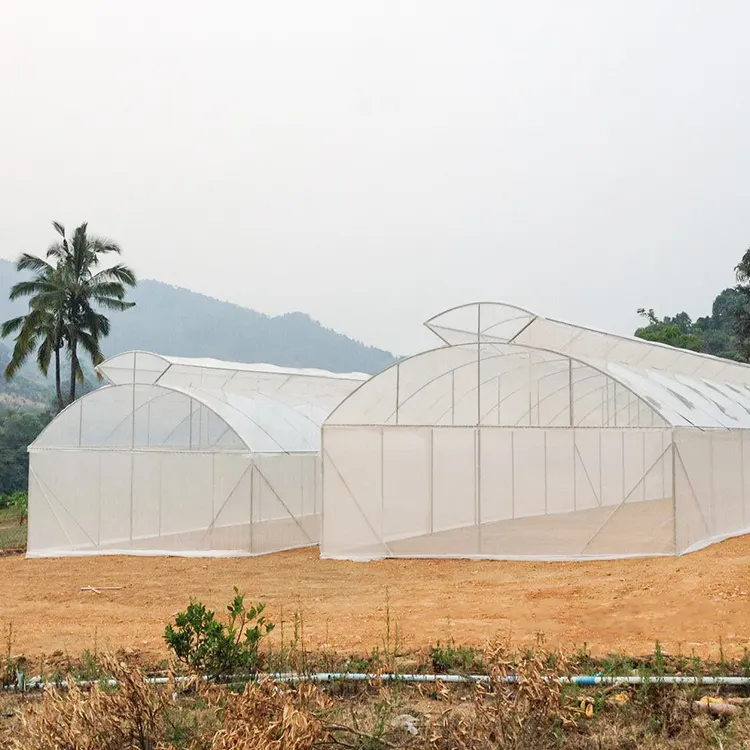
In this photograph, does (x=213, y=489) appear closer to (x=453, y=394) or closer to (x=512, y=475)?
(x=453, y=394)

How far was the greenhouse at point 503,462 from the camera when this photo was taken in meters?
16.6

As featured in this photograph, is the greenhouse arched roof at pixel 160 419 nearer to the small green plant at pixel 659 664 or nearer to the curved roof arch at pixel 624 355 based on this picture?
the curved roof arch at pixel 624 355

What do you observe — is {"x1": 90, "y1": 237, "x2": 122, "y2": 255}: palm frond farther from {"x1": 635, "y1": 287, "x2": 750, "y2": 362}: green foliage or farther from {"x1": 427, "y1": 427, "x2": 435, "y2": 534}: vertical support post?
{"x1": 635, "y1": 287, "x2": 750, "y2": 362}: green foliage

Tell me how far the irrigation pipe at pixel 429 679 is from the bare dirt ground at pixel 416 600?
1171 mm

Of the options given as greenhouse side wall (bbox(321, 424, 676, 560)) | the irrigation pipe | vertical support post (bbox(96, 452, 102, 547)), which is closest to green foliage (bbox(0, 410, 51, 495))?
vertical support post (bbox(96, 452, 102, 547))

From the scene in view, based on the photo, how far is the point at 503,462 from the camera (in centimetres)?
2014

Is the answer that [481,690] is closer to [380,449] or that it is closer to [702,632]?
[702,632]

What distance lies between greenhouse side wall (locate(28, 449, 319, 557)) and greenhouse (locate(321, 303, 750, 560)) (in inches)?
79.1

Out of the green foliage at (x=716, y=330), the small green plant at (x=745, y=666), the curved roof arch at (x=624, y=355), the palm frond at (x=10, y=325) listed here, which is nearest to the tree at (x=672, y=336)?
the green foliage at (x=716, y=330)

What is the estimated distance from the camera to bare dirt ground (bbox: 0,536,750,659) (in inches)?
381

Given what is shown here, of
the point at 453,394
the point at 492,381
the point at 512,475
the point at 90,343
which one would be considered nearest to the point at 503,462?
the point at 512,475

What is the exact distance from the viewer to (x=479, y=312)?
18.3 m

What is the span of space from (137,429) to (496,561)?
8.82 meters

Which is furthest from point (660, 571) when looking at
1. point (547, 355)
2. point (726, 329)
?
point (726, 329)
